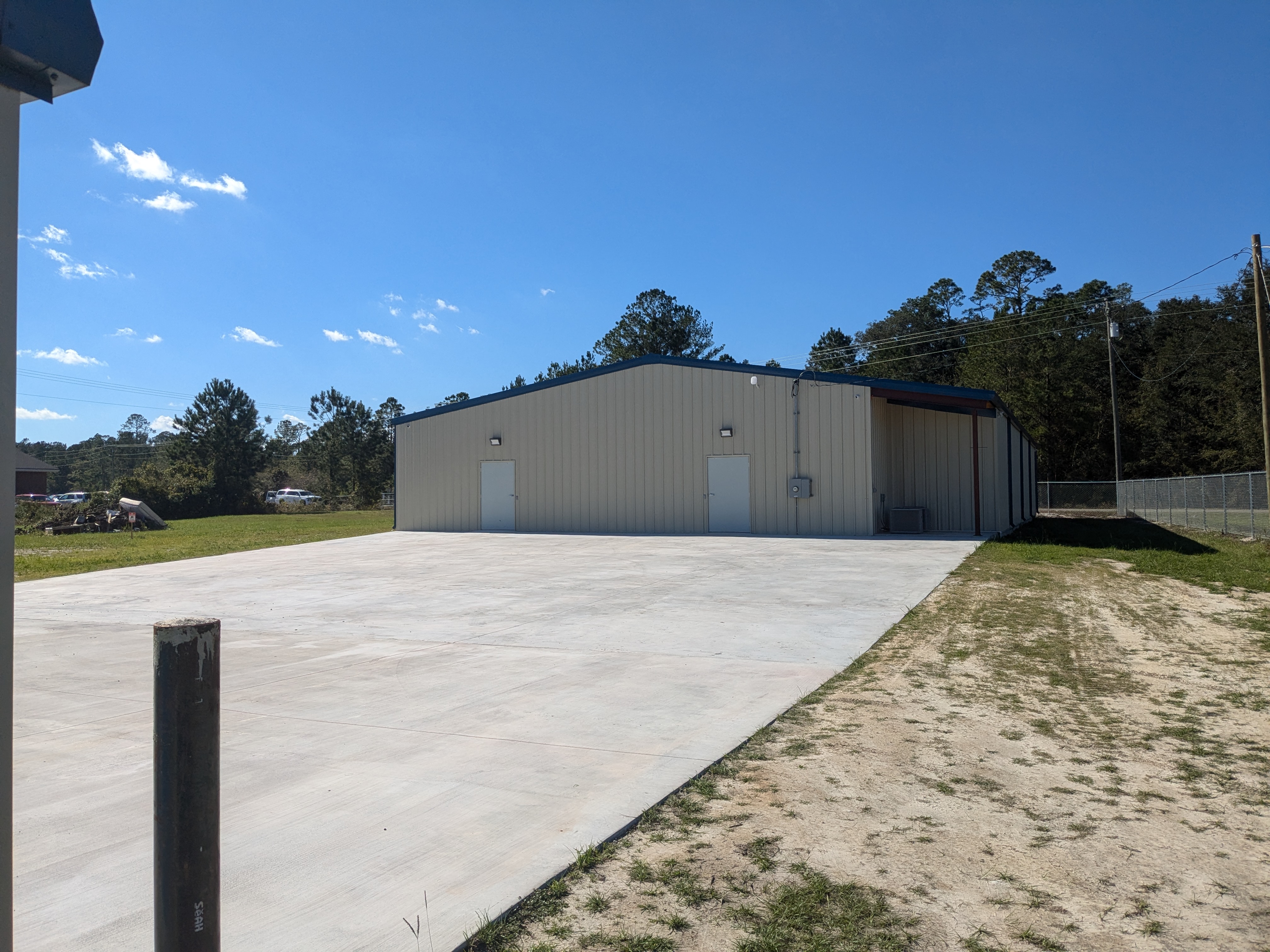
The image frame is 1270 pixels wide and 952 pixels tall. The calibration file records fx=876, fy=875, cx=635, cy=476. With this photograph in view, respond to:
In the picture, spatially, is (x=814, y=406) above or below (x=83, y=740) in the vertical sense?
above

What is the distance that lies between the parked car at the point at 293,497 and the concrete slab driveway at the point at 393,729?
4711 cm

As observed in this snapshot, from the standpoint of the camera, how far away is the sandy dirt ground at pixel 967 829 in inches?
105

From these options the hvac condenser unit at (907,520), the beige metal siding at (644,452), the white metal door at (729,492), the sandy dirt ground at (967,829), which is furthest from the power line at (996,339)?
the sandy dirt ground at (967,829)

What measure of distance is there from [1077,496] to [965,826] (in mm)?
41400

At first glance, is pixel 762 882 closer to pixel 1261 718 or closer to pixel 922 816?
pixel 922 816

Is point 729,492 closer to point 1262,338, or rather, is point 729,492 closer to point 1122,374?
point 1262,338

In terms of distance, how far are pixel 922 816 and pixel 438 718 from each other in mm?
2788

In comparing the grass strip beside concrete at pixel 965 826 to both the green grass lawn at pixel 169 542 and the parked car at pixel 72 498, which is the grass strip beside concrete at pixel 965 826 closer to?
the green grass lawn at pixel 169 542

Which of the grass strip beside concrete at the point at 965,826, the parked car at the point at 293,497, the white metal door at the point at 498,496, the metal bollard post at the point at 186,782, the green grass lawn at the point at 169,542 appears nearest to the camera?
the metal bollard post at the point at 186,782

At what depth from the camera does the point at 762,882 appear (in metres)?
2.96

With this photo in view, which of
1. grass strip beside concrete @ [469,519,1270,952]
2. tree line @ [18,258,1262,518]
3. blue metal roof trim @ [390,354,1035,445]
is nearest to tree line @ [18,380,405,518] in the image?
tree line @ [18,258,1262,518]

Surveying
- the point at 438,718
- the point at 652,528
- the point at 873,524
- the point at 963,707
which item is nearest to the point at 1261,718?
the point at 963,707

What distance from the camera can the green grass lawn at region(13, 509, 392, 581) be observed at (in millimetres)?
16547

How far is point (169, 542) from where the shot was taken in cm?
2330
